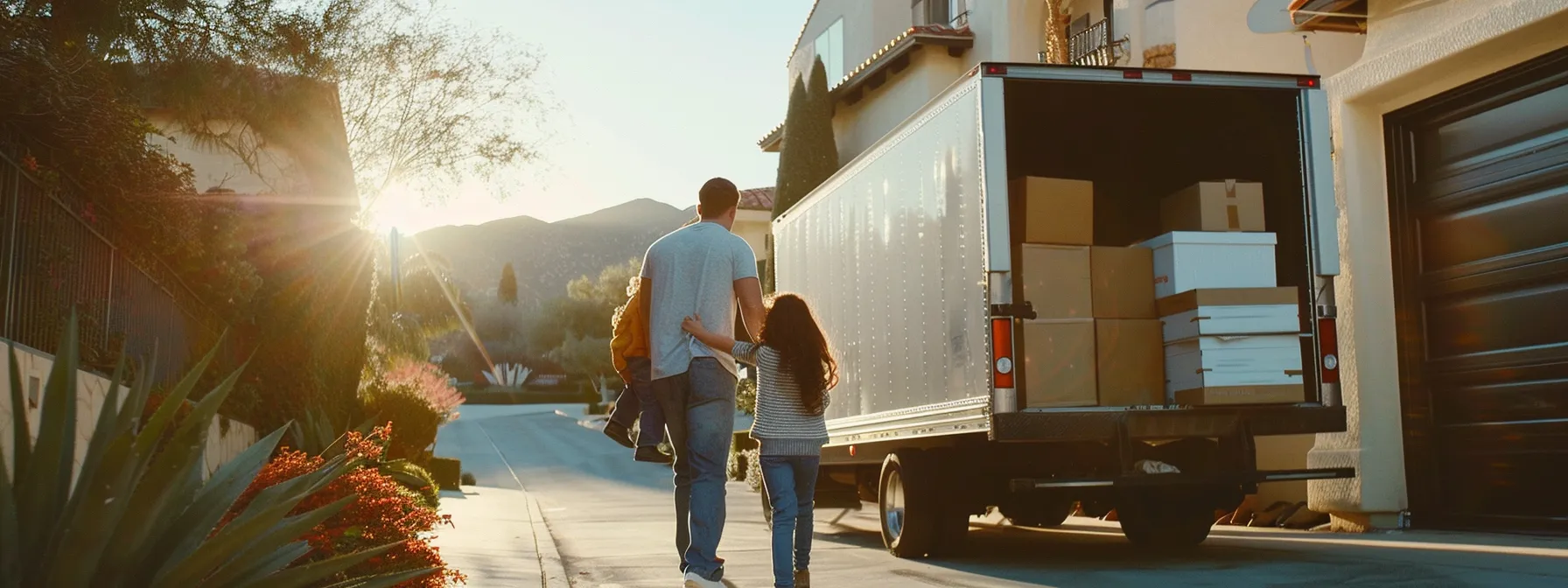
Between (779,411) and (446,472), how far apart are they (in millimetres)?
19548

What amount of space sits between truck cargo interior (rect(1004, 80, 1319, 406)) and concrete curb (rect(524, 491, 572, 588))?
10.2ft

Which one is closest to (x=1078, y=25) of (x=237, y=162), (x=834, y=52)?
(x=834, y=52)

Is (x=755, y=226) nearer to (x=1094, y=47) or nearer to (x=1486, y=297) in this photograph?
(x=1094, y=47)

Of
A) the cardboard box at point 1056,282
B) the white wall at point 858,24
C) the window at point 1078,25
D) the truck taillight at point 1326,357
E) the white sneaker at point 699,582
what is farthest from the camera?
the white wall at point 858,24

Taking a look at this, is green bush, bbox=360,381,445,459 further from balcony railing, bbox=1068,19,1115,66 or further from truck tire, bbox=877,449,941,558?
truck tire, bbox=877,449,941,558

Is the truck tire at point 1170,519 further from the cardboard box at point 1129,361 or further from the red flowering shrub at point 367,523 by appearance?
the red flowering shrub at point 367,523

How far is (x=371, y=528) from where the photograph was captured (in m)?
6.34

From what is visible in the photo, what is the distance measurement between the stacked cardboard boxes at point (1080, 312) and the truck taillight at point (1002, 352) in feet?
0.78

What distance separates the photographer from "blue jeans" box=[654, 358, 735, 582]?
6.18m

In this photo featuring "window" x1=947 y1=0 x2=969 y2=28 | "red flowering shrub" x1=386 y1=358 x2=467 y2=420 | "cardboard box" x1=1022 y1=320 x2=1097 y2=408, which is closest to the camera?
"cardboard box" x1=1022 y1=320 x2=1097 y2=408

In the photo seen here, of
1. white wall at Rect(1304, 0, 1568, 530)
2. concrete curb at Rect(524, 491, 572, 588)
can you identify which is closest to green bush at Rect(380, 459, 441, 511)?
concrete curb at Rect(524, 491, 572, 588)

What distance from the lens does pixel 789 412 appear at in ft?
21.2

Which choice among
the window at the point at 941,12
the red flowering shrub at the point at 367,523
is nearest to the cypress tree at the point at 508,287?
the window at the point at 941,12

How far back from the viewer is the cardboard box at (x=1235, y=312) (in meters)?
8.16
